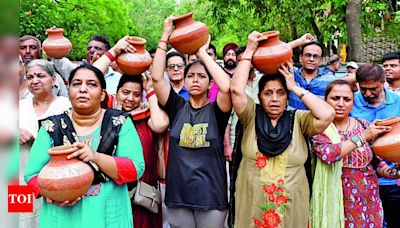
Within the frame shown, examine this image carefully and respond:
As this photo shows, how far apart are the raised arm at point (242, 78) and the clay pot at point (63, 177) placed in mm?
1129

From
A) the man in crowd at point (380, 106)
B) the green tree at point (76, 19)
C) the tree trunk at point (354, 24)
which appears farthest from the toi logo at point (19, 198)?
the tree trunk at point (354, 24)

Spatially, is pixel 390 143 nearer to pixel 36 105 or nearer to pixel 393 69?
pixel 393 69

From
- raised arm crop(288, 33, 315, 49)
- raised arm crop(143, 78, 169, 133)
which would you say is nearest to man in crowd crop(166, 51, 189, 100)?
raised arm crop(143, 78, 169, 133)

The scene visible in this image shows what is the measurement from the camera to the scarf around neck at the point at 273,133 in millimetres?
3072

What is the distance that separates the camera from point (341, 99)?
3322mm

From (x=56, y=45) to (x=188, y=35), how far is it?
6.43 feet

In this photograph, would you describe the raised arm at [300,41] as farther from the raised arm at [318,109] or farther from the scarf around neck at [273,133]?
the scarf around neck at [273,133]

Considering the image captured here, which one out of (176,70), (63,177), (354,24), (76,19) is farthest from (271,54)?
(354,24)

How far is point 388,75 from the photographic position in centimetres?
455

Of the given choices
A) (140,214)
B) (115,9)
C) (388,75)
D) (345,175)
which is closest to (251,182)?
(345,175)

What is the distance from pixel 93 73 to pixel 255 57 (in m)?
1.06

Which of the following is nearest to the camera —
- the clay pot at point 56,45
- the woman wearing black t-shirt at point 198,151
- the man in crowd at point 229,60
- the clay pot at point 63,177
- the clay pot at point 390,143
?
the clay pot at point 63,177

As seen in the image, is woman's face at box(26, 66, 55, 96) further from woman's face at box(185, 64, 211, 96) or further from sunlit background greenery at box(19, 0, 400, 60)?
woman's face at box(185, 64, 211, 96)

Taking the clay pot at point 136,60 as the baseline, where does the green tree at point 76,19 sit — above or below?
above
